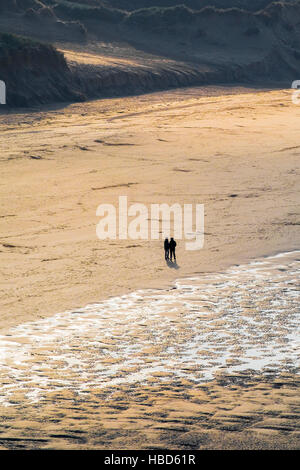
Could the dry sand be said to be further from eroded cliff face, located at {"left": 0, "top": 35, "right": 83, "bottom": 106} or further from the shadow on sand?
eroded cliff face, located at {"left": 0, "top": 35, "right": 83, "bottom": 106}

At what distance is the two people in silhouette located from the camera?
42.3 ft

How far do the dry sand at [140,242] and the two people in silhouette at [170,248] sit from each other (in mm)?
175

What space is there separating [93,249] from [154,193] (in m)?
4.42

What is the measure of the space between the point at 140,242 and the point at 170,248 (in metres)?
1.35

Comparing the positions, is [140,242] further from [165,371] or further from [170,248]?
[165,371]

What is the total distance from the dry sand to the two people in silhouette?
175 millimetres

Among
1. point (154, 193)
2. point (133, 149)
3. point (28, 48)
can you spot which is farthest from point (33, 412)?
point (28, 48)

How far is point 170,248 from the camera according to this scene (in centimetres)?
1298

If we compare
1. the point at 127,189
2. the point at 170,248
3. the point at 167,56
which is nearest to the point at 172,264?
the point at 170,248

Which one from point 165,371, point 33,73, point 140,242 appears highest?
point 33,73

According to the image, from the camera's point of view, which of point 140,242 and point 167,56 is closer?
point 140,242

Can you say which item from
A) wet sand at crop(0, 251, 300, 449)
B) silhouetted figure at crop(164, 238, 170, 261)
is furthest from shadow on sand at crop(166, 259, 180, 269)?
wet sand at crop(0, 251, 300, 449)

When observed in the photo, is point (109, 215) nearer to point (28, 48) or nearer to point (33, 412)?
point (33, 412)

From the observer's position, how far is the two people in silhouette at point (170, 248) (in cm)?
1289
